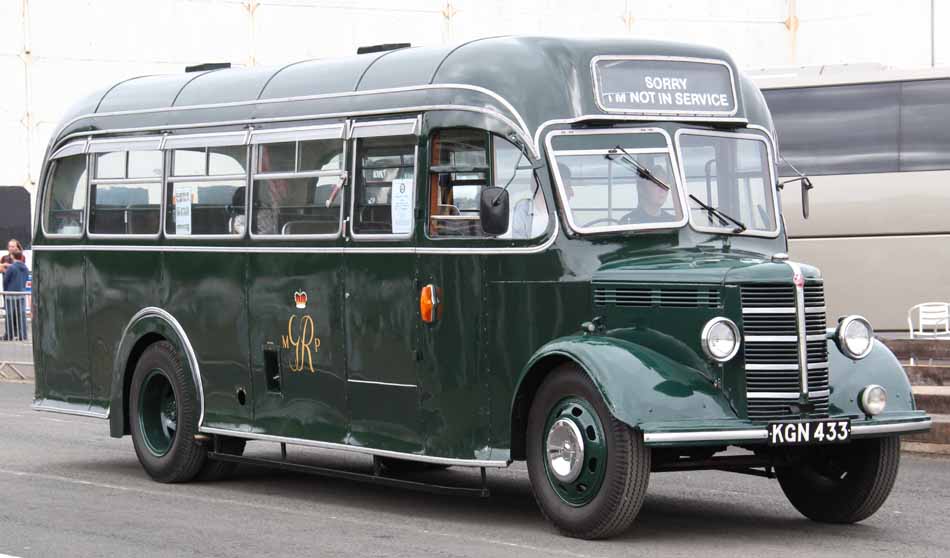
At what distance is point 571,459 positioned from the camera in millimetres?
10516

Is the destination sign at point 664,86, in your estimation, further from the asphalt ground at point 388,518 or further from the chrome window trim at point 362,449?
the asphalt ground at point 388,518

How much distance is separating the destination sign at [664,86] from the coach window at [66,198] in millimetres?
5673

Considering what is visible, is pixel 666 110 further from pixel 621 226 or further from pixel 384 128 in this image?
pixel 384 128

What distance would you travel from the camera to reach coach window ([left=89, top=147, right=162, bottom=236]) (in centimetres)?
1449

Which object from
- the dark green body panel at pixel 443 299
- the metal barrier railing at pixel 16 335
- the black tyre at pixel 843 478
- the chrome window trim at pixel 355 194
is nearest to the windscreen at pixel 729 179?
the dark green body panel at pixel 443 299

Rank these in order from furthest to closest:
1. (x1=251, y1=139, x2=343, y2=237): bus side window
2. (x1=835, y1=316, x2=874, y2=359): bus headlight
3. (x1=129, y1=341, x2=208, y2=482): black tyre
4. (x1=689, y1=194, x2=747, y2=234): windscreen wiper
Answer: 1. (x1=129, y1=341, x2=208, y2=482): black tyre
2. (x1=251, y1=139, x2=343, y2=237): bus side window
3. (x1=689, y1=194, x2=747, y2=234): windscreen wiper
4. (x1=835, y1=316, x2=874, y2=359): bus headlight

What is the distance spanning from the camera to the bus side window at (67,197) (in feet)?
50.1

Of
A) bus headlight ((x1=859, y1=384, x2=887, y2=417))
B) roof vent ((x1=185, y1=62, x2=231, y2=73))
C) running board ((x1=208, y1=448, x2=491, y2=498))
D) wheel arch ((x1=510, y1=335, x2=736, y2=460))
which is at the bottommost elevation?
running board ((x1=208, y1=448, x2=491, y2=498))

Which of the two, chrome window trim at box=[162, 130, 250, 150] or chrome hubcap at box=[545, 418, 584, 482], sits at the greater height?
chrome window trim at box=[162, 130, 250, 150]

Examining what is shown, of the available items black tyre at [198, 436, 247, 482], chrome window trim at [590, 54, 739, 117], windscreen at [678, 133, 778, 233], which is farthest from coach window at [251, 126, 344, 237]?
windscreen at [678, 133, 778, 233]

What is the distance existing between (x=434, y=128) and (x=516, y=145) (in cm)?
77

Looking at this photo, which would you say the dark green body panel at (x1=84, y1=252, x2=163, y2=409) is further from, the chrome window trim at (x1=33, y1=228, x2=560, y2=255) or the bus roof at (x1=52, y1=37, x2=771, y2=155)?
the bus roof at (x1=52, y1=37, x2=771, y2=155)

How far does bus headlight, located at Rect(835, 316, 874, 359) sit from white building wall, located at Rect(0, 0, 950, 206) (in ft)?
82.9

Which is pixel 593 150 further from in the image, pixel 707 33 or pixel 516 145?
pixel 707 33
